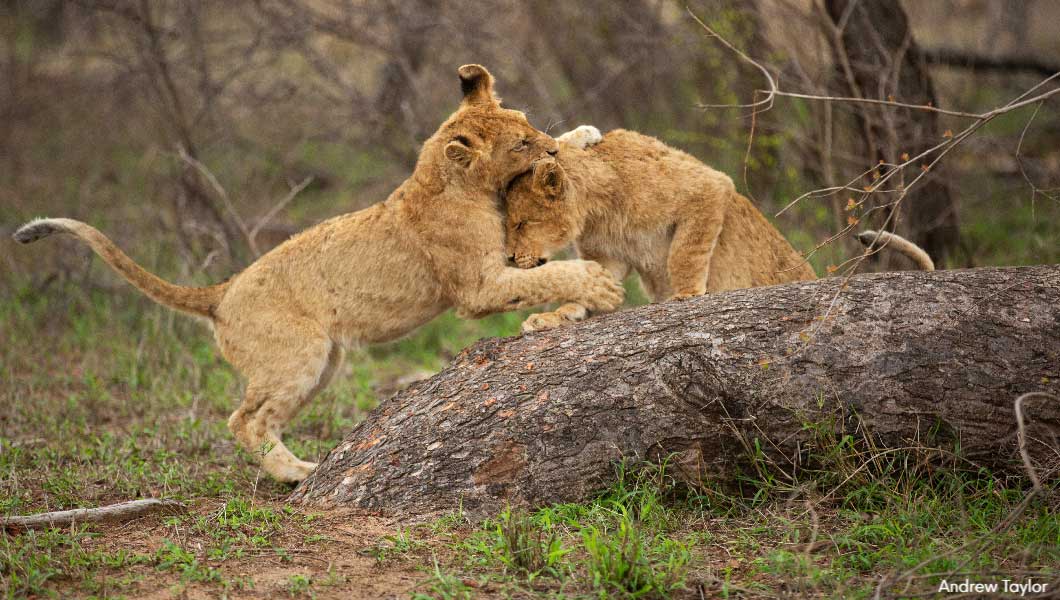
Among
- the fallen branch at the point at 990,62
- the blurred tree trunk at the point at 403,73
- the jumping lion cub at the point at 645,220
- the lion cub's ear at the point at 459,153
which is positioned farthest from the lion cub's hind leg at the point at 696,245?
the fallen branch at the point at 990,62

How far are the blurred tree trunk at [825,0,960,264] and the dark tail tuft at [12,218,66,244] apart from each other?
5342mm

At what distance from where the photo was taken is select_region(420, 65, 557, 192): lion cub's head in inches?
193

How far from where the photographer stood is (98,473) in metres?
4.89

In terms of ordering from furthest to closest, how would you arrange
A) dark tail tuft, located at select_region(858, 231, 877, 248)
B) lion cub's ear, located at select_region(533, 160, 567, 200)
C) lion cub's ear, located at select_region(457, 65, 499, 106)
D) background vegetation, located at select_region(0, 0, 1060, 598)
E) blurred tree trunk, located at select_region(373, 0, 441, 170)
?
blurred tree trunk, located at select_region(373, 0, 441, 170) < lion cub's ear, located at select_region(457, 65, 499, 106) < lion cub's ear, located at select_region(533, 160, 567, 200) < dark tail tuft, located at select_region(858, 231, 877, 248) < background vegetation, located at select_region(0, 0, 1060, 598)

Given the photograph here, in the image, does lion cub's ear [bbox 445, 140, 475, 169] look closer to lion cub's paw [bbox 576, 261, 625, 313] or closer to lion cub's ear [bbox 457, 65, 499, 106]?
lion cub's ear [bbox 457, 65, 499, 106]

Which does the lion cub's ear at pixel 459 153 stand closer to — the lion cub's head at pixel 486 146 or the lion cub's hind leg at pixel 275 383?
the lion cub's head at pixel 486 146

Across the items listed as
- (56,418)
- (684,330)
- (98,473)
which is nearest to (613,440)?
(684,330)

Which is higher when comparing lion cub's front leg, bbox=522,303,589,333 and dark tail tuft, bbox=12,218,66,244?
dark tail tuft, bbox=12,218,66,244

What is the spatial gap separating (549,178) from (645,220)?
1.89 ft

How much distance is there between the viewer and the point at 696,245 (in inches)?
195

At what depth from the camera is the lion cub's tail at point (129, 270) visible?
4988 mm

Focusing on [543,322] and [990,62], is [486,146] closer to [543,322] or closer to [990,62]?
[543,322]

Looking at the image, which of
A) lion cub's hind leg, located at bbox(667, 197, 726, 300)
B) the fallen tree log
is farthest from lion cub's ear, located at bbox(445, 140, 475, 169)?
the fallen tree log

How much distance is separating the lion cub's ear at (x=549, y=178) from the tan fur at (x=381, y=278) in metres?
0.11
